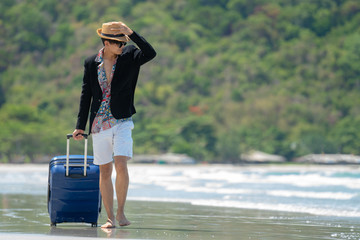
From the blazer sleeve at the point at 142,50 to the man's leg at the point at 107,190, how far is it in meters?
0.78

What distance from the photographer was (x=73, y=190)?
530 cm

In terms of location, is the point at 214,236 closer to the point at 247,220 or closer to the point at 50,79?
the point at 247,220

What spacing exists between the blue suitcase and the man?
0.64 feet

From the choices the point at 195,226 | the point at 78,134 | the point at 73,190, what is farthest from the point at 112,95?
Result: the point at 195,226

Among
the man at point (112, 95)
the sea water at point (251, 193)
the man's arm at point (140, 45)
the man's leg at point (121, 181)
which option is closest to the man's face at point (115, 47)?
the man at point (112, 95)

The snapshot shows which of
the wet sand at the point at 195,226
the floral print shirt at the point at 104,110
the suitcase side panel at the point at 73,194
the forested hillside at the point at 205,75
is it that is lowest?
the wet sand at the point at 195,226

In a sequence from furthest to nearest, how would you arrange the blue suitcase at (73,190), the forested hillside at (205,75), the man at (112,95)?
1. the forested hillside at (205,75)
2. the blue suitcase at (73,190)
3. the man at (112,95)

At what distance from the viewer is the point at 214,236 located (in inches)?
199

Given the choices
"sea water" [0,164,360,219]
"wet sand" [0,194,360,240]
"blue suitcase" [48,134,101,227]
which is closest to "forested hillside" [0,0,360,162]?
"sea water" [0,164,360,219]

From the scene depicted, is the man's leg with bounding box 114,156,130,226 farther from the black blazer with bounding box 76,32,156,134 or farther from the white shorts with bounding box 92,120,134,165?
the black blazer with bounding box 76,32,156,134

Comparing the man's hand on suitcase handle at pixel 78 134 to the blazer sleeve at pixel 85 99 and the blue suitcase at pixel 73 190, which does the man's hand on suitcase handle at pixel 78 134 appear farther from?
the blue suitcase at pixel 73 190

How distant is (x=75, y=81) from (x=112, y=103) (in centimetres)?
9779

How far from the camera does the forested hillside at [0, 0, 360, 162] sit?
86.7 meters

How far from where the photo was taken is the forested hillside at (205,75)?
284 feet
